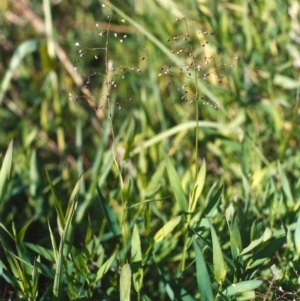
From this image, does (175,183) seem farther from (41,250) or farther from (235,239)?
(41,250)

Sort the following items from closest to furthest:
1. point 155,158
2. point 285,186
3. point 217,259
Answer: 1. point 217,259
2. point 285,186
3. point 155,158

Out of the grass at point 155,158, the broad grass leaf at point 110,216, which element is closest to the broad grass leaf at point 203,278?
the grass at point 155,158

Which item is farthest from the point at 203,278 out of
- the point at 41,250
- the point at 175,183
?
the point at 41,250

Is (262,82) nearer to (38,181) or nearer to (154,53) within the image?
(154,53)

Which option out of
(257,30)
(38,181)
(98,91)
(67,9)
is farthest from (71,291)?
(67,9)

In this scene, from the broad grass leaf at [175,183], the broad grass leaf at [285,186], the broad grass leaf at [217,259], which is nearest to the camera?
the broad grass leaf at [217,259]

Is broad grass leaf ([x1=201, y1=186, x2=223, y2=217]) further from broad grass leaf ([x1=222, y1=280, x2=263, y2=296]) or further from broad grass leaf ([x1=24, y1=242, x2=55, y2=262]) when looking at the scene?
broad grass leaf ([x1=24, y1=242, x2=55, y2=262])

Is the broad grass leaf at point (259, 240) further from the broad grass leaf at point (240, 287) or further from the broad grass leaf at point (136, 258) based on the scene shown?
the broad grass leaf at point (136, 258)
